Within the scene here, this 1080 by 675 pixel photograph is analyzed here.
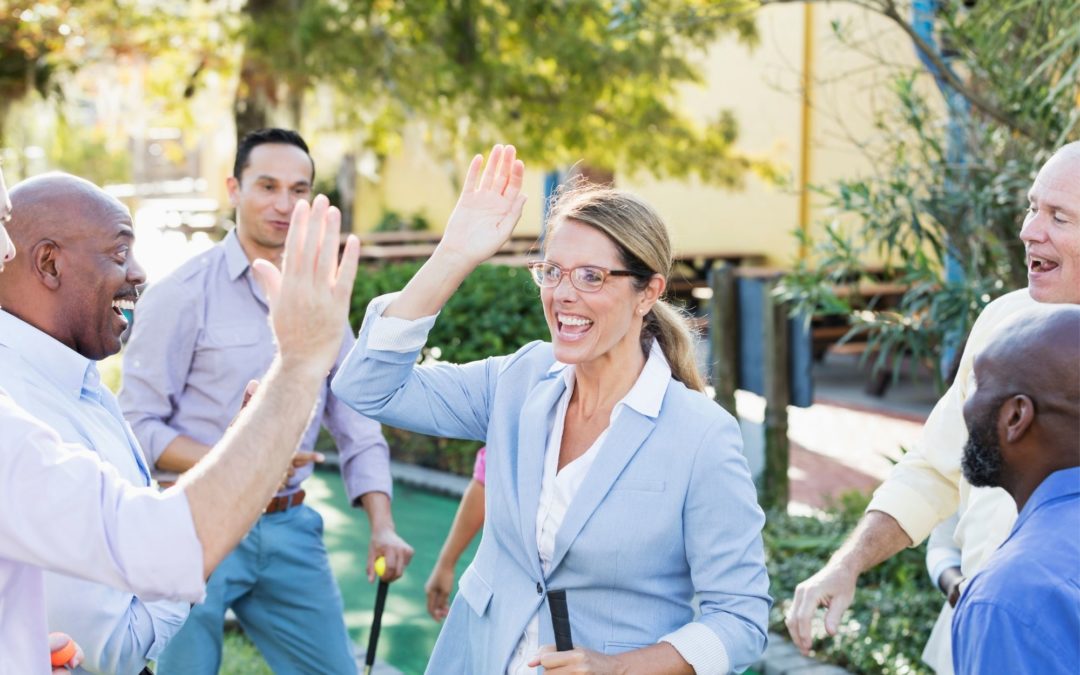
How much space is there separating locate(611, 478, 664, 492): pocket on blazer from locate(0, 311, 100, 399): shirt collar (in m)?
1.20

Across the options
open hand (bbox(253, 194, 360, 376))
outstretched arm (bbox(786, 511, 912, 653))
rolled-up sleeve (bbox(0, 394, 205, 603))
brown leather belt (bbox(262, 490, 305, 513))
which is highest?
open hand (bbox(253, 194, 360, 376))

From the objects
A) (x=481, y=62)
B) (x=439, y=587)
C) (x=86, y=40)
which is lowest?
(x=439, y=587)

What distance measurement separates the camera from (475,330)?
352 inches

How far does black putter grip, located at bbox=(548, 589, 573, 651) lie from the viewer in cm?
271

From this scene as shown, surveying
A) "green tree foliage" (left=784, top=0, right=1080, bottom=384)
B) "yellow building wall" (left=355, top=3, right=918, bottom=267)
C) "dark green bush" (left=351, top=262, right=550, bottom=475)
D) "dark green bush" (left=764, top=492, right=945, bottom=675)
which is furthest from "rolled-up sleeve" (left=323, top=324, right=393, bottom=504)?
"yellow building wall" (left=355, top=3, right=918, bottom=267)

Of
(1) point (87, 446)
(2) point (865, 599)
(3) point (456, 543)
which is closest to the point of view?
(1) point (87, 446)

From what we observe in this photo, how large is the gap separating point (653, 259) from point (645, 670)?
3.26 feet

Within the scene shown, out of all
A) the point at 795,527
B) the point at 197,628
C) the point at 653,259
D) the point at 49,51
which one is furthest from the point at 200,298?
the point at 49,51

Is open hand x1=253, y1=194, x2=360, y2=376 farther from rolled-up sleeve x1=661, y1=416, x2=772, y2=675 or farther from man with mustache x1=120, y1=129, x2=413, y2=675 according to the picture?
man with mustache x1=120, y1=129, x2=413, y2=675

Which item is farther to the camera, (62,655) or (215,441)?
(215,441)

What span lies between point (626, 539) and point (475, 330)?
624 cm

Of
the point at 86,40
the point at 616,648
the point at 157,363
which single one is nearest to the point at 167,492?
the point at 616,648

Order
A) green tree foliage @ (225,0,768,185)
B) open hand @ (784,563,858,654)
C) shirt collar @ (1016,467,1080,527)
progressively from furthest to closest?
green tree foliage @ (225,0,768,185) → open hand @ (784,563,858,654) → shirt collar @ (1016,467,1080,527)

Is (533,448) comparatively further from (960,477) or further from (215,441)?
(215,441)
